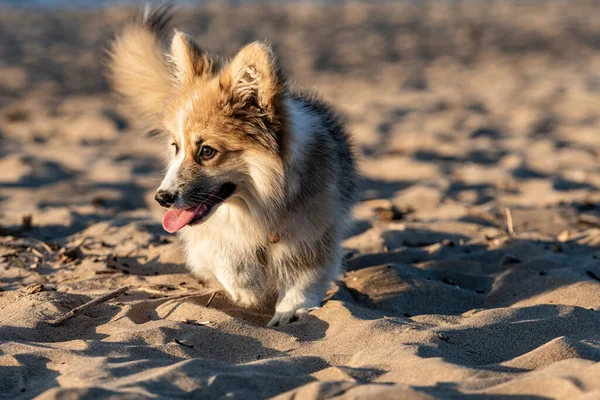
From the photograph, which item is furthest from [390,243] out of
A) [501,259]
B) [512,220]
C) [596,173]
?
[596,173]

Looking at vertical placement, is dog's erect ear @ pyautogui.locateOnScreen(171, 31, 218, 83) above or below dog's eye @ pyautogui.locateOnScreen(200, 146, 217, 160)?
above

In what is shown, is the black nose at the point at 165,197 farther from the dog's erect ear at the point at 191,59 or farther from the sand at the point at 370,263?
the dog's erect ear at the point at 191,59

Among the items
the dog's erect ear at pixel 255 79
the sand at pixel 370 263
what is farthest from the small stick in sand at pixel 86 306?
the dog's erect ear at pixel 255 79

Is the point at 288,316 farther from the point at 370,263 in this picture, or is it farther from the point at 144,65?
the point at 144,65

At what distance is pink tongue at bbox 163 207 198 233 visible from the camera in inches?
151

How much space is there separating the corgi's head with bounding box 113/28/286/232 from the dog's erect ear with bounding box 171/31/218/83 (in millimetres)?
265

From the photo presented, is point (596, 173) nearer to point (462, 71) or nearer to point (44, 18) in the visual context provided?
point (462, 71)

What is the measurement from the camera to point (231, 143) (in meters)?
3.80

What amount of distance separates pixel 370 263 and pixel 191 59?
181 centimetres

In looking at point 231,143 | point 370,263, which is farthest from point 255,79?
point 370,263

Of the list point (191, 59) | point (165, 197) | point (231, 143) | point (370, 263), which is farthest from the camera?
point (370, 263)

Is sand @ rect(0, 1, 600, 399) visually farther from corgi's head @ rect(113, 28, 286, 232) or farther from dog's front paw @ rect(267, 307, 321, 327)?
corgi's head @ rect(113, 28, 286, 232)

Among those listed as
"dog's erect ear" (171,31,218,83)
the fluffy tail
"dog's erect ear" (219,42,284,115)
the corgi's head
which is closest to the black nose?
the corgi's head

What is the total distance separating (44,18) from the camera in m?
22.4
